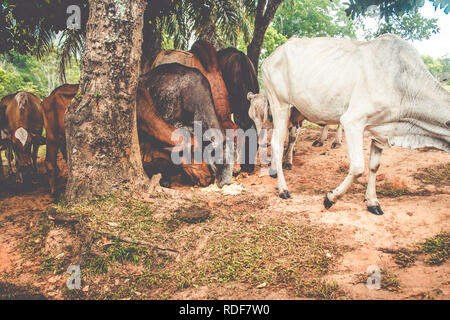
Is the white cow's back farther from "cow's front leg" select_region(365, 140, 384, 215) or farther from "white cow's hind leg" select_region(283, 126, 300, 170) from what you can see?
"white cow's hind leg" select_region(283, 126, 300, 170)

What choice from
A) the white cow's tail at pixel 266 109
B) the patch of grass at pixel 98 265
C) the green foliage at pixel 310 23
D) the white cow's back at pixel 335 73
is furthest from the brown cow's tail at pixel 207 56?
the green foliage at pixel 310 23

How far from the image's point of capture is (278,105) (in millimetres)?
5062

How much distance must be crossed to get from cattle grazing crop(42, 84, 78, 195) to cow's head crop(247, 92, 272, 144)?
3284mm

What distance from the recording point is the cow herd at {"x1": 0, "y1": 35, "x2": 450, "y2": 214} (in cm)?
360

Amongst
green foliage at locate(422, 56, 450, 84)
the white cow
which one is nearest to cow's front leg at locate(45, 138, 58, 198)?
the white cow

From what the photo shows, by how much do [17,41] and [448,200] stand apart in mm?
8450

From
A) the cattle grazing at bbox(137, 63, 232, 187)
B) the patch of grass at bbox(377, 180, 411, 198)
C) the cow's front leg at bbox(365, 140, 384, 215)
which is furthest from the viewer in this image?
the cattle grazing at bbox(137, 63, 232, 187)

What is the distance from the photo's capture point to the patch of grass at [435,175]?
4669 mm

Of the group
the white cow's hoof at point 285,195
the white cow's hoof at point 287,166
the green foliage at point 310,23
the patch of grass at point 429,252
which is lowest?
the patch of grass at point 429,252

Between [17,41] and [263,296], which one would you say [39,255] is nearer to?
[263,296]

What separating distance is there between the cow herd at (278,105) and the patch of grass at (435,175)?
135 cm

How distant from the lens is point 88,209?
3.51 meters

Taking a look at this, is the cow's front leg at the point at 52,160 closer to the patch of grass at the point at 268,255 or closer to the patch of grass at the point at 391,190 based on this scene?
the patch of grass at the point at 268,255

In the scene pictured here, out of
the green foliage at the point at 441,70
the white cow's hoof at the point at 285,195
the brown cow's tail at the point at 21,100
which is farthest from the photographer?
the brown cow's tail at the point at 21,100
